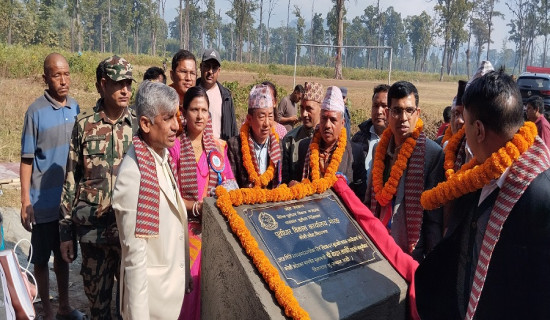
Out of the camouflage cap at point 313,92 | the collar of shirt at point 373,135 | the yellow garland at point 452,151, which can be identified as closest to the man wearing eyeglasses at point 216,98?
the camouflage cap at point 313,92

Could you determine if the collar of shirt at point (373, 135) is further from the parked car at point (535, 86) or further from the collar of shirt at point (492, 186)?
the parked car at point (535, 86)

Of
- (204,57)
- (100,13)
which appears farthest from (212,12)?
(204,57)

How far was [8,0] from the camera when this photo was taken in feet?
120

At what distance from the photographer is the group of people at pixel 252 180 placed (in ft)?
5.62

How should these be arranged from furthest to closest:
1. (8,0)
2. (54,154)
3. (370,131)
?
(8,0)
(370,131)
(54,154)

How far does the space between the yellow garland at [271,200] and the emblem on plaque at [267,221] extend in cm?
9

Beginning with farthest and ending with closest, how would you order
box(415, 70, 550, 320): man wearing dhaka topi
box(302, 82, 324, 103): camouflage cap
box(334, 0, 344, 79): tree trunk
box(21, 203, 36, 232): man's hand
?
box(334, 0, 344, 79): tree trunk
box(302, 82, 324, 103): camouflage cap
box(21, 203, 36, 232): man's hand
box(415, 70, 550, 320): man wearing dhaka topi

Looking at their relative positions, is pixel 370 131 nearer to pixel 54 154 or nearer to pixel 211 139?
pixel 211 139

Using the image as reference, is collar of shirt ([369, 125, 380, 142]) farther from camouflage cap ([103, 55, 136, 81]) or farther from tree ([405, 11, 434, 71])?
tree ([405, 11, 434, 71])

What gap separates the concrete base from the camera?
87.4 inches

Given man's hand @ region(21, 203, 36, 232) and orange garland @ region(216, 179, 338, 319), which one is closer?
orange garland @ region(216, 179, 338, 319)

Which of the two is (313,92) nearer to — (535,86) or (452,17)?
(535,86)

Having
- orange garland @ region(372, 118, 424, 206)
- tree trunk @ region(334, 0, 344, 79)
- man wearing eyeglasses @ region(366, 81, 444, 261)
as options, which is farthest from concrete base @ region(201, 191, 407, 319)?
tree trunk @ region(334, 0, 344, 79)

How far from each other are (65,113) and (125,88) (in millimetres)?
826
